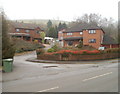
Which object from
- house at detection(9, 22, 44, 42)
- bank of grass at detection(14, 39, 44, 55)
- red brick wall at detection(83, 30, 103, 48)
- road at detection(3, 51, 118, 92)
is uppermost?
house at detection(9, 22, 44, 42)

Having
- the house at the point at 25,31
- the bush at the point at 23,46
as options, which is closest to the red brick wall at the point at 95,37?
the bush at the point at 23,46

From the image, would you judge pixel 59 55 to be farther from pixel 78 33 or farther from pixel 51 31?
pixel 51 31

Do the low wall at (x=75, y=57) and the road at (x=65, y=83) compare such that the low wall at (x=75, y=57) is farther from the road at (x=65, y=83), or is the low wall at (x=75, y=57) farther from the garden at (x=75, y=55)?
the road at (x=65, y=83)

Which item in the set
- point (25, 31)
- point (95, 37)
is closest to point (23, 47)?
point (25, 31)

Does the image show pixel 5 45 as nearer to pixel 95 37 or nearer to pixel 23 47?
pixel 23 47

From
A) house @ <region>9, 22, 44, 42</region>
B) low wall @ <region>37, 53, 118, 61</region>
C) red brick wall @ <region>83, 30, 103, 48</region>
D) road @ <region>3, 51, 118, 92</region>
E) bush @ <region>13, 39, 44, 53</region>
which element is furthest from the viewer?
house @ <region>9, 22, 44, 42</region>

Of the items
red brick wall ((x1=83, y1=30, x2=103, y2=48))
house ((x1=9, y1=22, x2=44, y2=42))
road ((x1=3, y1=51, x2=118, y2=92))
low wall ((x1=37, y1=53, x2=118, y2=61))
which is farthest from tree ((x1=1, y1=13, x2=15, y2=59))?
house ((x1=9, y1=22, x2=44, y2=42))

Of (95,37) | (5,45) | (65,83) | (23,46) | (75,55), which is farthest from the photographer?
(95,37)

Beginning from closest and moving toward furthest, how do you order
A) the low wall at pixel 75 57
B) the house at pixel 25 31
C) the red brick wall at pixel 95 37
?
the low wall at pixel 75 57 → the red brick wall at pixel 95 37 → the house at pixel 25 31

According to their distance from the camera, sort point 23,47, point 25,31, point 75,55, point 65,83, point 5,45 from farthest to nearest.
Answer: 1. point 25,31
2. point 23,47
3. point 75,55
4. point 5,45
5. point 65,83

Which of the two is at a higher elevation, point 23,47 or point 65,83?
point 23,47

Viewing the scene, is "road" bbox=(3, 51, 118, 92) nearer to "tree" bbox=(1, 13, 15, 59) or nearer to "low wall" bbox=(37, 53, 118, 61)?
"tree" bbox=(1, 13, 15, 59)

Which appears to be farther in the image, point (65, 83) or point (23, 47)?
point (23, 47)

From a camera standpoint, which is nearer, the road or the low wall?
the road
